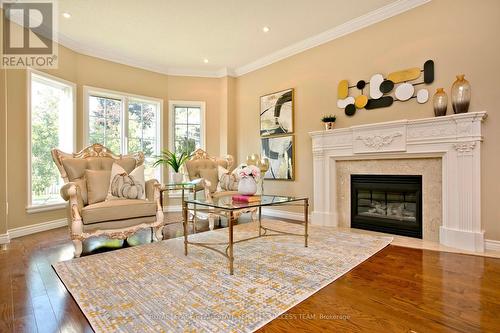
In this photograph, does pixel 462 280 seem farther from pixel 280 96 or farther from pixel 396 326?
pixel 280 96

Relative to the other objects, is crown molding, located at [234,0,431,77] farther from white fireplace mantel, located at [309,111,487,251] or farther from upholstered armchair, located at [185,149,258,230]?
upholstered armchair, located at [185,149,258,230]

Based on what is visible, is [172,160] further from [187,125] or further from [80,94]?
[80,94]

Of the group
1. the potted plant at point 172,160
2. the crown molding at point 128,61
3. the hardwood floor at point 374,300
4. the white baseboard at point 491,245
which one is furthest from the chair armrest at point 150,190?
the white baseboard at point 491,245

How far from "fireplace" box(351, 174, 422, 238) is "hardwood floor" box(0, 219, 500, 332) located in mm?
802

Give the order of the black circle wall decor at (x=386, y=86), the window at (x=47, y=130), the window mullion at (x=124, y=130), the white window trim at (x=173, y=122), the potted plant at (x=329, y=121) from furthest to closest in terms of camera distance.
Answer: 1. the white window trim at (x=173, y=122)
2. the window mullion at (x=124, y=130)
3. the potted plant at (x=329, y=121)
4. the window at (x=47, y=130)
5. the black circle wall decor at (x=386, y=86)

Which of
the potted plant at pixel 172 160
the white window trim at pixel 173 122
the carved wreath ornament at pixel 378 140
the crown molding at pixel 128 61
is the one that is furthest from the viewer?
the white window trim at pixel 173 122

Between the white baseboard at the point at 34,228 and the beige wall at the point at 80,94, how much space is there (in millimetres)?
57

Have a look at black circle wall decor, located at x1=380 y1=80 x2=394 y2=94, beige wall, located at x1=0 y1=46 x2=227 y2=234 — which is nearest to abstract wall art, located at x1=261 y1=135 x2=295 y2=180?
beige wall, located at x1=0 y1=46 x2=227 y2=234

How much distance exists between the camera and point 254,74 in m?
5.29

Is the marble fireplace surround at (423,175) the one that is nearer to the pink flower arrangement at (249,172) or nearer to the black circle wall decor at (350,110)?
the black circle wall decor at (350,110)

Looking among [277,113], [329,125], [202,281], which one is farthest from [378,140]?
[202,281]

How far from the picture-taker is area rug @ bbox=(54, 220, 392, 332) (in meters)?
1.52

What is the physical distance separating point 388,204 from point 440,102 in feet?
4.53

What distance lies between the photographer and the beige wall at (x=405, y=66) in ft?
9.04
